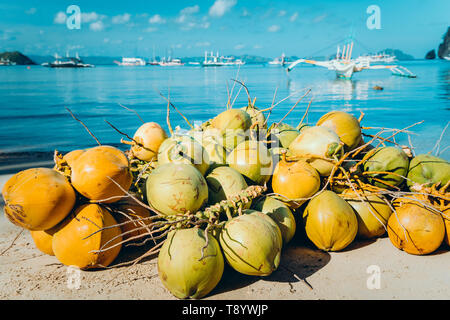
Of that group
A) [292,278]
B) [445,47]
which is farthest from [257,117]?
[445,47]

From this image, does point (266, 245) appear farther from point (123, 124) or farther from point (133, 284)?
point (123, 124)

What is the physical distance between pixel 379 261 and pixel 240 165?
1.46 m

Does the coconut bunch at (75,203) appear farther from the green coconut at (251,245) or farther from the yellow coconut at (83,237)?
the green coconut at (251,245)

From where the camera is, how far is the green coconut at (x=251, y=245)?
2.40 metres

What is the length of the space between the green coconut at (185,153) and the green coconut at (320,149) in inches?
36.6

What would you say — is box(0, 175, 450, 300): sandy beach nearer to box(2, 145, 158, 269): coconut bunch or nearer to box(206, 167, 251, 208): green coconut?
box(2, 145, 158, 269): coconut bunch

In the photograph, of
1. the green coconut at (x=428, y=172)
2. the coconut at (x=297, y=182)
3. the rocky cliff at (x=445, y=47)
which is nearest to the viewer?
the coconut at (x=297, y=182)

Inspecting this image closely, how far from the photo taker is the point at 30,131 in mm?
14070

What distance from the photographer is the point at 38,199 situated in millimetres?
2508

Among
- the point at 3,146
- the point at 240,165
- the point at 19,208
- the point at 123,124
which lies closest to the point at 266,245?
the point at 240,165

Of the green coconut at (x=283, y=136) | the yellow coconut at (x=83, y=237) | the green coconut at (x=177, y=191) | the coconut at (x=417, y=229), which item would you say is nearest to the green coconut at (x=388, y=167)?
the coconut at (x=417, y=229)

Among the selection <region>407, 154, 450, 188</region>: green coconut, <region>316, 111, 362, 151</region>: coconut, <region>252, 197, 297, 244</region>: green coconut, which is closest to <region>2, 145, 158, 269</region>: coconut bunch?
<region>252, 197, 297, 244</region>: green coconut

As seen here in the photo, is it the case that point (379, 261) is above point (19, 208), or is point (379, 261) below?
below

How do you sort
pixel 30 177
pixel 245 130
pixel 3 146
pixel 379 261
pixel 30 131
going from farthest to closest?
pixel 30 131, pixel 3 146, pixel 245 130, pixel 379 261, pixel 30 177
